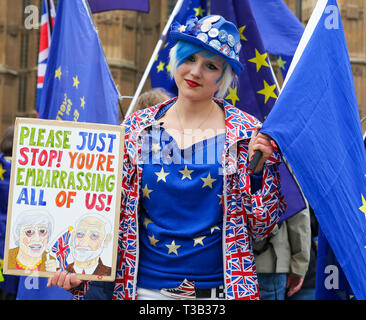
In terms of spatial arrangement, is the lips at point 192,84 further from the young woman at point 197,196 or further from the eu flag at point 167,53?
the eu flag at point 167,53

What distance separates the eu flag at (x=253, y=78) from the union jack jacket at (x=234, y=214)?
2.76 ft

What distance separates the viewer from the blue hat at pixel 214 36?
1757 mm

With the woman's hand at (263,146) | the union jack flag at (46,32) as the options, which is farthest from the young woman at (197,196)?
the union jack flag at (46,32)

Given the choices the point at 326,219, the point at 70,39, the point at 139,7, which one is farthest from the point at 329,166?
the point at 139,7

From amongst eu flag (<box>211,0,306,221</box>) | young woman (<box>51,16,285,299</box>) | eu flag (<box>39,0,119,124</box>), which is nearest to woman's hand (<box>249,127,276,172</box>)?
young woman (<box>51,16,285,299</box>)

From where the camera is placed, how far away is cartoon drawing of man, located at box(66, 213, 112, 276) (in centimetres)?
162

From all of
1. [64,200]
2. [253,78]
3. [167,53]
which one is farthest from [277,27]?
[64,200]

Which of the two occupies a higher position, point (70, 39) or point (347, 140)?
point (70, 39)

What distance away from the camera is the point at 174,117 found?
6.09 ft

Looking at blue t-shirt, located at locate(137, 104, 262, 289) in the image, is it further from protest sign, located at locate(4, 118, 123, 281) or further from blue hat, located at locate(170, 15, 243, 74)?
blue hat, located at locate(170, 15, 243, 74)

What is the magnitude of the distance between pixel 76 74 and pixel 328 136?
155 centimetres

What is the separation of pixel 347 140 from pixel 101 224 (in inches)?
28.2

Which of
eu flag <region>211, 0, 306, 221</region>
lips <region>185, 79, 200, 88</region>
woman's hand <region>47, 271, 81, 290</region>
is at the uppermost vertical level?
eu flag <region>211, 0, 306, 221</region>
